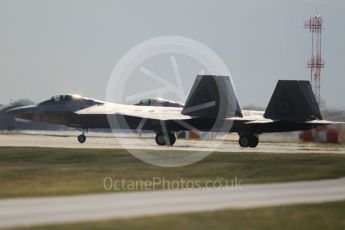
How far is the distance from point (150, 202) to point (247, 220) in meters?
3.51

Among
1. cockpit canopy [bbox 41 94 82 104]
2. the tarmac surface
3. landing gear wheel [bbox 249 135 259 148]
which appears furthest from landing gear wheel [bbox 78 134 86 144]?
the tarmac surface

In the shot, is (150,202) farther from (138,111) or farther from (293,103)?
(138,111)

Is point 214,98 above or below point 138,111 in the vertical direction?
above

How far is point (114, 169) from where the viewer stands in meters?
31.7

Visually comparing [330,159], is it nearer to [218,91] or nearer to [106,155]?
[106,155]

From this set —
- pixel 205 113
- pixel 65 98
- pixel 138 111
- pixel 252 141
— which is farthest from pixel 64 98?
pixel 252 141

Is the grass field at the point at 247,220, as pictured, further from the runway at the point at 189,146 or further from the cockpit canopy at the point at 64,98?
the cockpit canopy at the point at 64,98

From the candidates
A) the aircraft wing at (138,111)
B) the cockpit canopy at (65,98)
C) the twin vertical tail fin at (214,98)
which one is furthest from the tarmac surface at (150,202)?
the cockpit canopy at (65,98)

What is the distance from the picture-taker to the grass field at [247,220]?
51.0 ft

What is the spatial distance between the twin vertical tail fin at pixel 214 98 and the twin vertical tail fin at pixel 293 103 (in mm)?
2733

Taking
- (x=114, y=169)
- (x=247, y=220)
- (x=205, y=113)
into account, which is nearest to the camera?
(x=247, y=220)

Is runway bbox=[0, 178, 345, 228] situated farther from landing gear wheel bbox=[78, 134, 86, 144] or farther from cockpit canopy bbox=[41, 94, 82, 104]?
cockpit canopy bbox=[41, 94, 82, 104]

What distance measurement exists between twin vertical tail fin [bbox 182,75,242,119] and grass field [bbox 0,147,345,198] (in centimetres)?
1097

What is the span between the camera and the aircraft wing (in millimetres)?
53188
